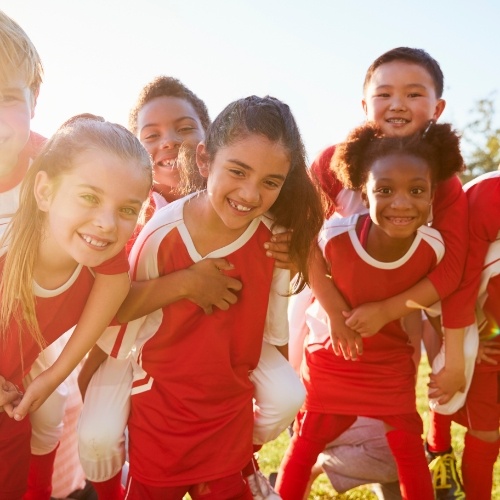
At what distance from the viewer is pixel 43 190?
223 centimetres

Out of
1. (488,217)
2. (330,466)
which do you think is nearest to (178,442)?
(330,466)

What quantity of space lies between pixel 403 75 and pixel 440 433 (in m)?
1.78

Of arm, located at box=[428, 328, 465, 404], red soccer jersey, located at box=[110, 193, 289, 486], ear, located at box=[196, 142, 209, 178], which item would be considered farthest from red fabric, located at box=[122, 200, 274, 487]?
arm, located at box=[428, 328, 465, 404]

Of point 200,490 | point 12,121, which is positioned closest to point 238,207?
point 12,121

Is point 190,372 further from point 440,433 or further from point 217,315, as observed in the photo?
point 440,433

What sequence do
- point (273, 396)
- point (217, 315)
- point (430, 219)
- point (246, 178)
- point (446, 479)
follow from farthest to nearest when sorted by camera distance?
point (446, 479) → point (430, 219) → point (273, 396) → point (217, 315) → point (246, 178)

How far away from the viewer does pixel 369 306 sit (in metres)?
2.86

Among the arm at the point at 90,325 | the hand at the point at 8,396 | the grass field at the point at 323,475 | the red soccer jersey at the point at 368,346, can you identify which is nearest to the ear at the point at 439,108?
the red soccer jersey at the point at 368,346

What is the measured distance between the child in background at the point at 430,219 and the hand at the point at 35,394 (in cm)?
123

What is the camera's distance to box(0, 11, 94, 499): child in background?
234cm

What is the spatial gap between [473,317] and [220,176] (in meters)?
1.33

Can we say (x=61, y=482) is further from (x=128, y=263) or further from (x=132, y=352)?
(x=128, y=263)

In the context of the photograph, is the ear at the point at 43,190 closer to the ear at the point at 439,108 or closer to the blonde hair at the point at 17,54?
the blonde hair at the point at 17,54

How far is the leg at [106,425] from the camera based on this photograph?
2.42m
